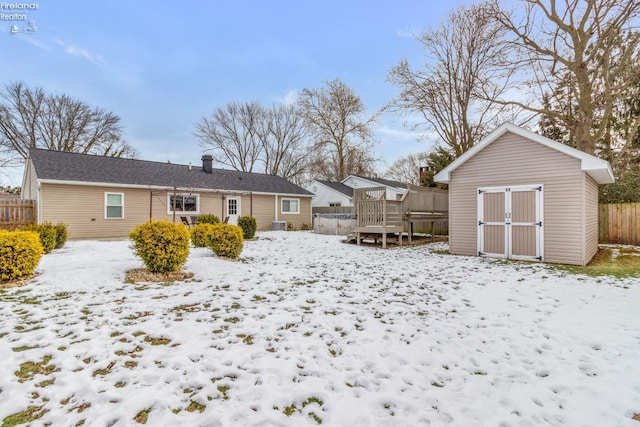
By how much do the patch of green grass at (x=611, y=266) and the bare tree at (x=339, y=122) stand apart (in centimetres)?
1933

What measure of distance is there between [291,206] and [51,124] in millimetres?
→ 19037

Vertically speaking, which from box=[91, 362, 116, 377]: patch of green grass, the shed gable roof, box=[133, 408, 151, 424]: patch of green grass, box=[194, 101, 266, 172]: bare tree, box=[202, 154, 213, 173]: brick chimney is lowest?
box=[133, 408, 151, 424]: patch of green grass

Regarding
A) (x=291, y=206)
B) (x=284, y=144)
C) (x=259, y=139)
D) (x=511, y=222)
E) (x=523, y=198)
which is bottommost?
(x=511, y=222)

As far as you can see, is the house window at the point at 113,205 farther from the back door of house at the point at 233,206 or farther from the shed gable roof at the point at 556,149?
the shed gable roof at the point at 556,149

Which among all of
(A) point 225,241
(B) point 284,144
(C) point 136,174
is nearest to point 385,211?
(A) point 225,241

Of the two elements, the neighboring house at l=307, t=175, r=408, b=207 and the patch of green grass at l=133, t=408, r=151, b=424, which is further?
the neighboring house at l=307, t=175, r=408, b=207

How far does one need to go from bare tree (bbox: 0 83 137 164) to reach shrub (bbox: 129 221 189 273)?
23.9 m

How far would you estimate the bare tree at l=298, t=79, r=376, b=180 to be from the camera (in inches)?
1020

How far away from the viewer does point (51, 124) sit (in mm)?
22547

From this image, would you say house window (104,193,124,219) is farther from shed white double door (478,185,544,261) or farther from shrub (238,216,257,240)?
shed white double door (478,185,544,261)

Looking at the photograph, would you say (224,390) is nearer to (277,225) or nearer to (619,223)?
(619,223)

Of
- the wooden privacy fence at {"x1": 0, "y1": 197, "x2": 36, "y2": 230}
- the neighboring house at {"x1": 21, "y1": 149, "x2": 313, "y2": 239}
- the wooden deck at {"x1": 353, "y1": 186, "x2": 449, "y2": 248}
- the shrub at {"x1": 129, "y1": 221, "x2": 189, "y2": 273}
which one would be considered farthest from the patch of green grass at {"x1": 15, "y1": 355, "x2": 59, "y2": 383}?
the wooden privacy fence at {"x1": 0, "y1": 197, "x2": 36, "y2": 230}

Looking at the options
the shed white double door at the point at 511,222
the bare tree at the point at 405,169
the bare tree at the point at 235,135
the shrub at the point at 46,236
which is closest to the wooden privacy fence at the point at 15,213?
the shrub at the point at 46,236

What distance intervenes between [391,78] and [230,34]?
330 inches
